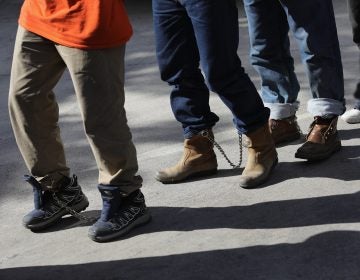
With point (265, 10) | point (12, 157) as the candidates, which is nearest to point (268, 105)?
point (265, 10)

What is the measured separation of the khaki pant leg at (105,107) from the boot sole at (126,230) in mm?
159

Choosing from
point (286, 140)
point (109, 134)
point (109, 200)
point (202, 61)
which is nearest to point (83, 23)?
point (109, 134)

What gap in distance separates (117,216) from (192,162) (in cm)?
68

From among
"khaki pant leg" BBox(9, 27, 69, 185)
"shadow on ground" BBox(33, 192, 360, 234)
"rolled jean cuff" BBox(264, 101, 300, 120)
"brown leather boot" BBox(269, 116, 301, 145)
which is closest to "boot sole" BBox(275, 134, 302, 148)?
"brown leather boot" BBox(269, 116, 301, 145)

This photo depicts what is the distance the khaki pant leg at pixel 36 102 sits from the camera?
404cm

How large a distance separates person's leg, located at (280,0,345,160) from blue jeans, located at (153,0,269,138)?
0.40 metres

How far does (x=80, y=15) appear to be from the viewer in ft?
12.8

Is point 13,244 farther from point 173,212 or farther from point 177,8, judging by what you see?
point 177,8

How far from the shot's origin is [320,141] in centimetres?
479

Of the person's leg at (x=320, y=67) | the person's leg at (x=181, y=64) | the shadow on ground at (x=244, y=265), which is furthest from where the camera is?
the person's leg at (x=320, y=67)

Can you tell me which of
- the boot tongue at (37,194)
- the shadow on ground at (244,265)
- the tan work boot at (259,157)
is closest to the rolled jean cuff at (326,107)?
the tan work boot at (259,157)

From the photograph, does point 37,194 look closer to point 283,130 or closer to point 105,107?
point 105,107

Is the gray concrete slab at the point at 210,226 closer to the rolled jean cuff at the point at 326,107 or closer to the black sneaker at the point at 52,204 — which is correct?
the black sneaker at the point at 52,204

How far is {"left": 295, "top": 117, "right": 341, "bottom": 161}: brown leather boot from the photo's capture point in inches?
187
